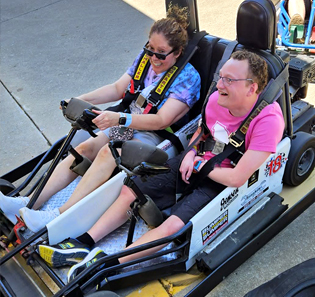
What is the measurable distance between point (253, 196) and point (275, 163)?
9.0 inches

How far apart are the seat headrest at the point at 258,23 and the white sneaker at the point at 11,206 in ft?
5.29

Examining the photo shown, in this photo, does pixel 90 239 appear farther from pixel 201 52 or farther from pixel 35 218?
pixel 201 52

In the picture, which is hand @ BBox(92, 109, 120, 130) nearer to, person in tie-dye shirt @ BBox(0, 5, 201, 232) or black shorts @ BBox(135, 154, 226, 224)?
person in tie-dye shirt @ BBox(0, 5, 201, 232)

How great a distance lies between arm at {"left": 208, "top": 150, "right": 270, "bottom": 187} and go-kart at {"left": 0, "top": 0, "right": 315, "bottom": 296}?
68 mm

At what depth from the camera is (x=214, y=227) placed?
239cm

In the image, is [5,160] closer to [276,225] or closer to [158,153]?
[158,153]

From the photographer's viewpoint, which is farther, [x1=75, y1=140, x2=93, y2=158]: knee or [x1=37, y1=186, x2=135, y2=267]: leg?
[x1=75, y1=140, x2=93, y2=158]: knee

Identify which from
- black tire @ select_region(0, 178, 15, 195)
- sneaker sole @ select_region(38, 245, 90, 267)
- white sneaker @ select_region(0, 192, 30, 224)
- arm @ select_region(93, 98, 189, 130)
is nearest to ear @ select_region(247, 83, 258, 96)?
arm @ select_region(93, 98, 189, 130)

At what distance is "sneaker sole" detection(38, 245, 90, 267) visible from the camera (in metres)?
2.26

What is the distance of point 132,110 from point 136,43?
90.1 inches

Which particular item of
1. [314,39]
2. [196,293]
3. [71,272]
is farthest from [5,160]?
[314,39]

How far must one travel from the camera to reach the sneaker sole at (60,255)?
7.41 ft

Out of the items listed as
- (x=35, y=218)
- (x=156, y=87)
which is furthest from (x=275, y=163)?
(x=35, y=218)

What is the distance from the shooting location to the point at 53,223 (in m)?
2.32
